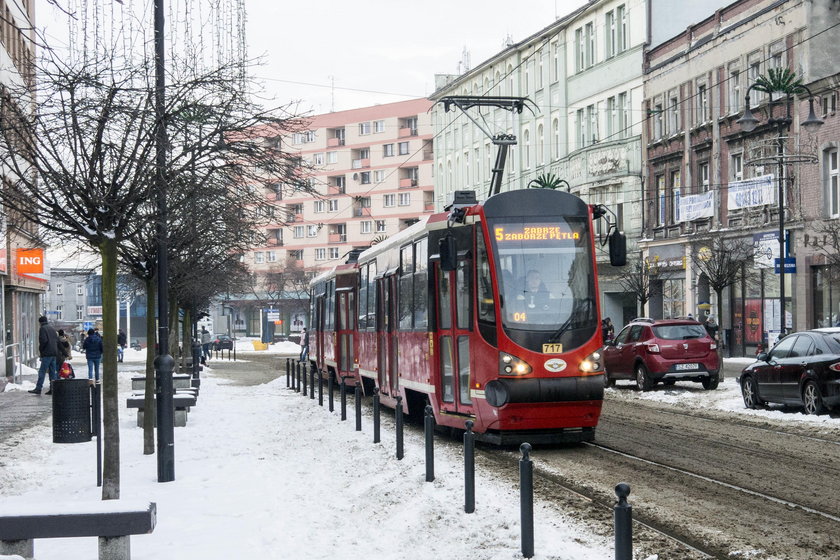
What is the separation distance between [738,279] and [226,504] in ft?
106

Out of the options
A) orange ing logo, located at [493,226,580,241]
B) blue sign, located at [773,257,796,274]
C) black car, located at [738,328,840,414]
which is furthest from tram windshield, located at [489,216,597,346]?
blue sign, located at [773,257,796,274]

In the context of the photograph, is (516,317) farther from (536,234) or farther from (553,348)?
(536,234)

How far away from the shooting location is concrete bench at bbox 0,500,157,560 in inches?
302

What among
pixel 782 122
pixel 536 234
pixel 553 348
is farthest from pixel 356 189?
pixel 553 348

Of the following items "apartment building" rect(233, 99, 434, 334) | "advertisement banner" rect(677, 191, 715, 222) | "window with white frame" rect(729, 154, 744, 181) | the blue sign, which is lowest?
the blue sign

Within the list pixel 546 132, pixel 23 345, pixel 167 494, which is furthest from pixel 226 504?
pixel 546 132

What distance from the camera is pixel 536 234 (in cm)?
1557

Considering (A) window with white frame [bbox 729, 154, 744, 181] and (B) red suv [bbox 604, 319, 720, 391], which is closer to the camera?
(B) red suv [bbox 604, 319, 720, 391]

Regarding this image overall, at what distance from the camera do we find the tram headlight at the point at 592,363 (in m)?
15.2

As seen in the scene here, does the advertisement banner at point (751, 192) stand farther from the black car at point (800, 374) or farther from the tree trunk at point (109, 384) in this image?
the tree trunk at point (109, 384)

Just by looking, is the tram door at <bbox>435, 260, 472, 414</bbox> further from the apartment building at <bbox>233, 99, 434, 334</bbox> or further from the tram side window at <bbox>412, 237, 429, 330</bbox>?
the apartment building at <bbox>233, 99, 434, 334</bbox>

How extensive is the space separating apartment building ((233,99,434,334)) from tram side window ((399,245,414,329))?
256 feet

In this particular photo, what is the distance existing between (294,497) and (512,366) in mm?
4261

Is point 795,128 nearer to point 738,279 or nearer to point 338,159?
point 738,279
